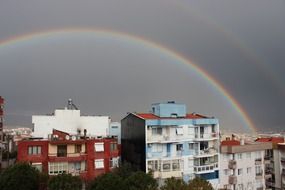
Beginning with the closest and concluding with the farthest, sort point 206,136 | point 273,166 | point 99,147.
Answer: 1. point 99,147
2. point 206,136
3. point 273,166

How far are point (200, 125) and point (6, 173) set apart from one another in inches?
1021

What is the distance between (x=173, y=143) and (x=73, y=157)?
1354 cm

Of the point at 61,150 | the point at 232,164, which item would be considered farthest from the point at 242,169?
the point at 61,150

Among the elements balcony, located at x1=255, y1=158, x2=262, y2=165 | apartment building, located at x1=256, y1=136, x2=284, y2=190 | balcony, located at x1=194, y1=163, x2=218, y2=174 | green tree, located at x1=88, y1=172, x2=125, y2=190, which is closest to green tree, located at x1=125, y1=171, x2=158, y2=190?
green tree, located at x1=88, y1=172, x2=125, y2=190

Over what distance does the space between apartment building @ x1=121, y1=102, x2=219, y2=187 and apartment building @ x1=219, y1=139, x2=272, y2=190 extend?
2.06m

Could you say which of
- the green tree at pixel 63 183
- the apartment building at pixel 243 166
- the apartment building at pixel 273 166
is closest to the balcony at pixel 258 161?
the apartment building at pixel 243 166

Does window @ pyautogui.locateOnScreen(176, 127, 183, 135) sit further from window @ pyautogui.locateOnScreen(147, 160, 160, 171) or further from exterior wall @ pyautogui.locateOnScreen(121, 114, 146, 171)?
window @ pyautogui.locateOnScreen(147, 160, 160, 171)

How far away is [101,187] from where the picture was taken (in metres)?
32.3

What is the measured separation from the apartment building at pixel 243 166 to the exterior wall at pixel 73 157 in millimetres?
17761

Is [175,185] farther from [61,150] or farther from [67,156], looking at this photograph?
[61,150]

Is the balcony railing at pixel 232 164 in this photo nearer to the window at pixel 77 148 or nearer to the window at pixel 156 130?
the window at pixel 156 130

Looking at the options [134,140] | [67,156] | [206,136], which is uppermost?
[206,136]

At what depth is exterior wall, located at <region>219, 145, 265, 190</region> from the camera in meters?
47.7

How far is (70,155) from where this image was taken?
36.7 metres
